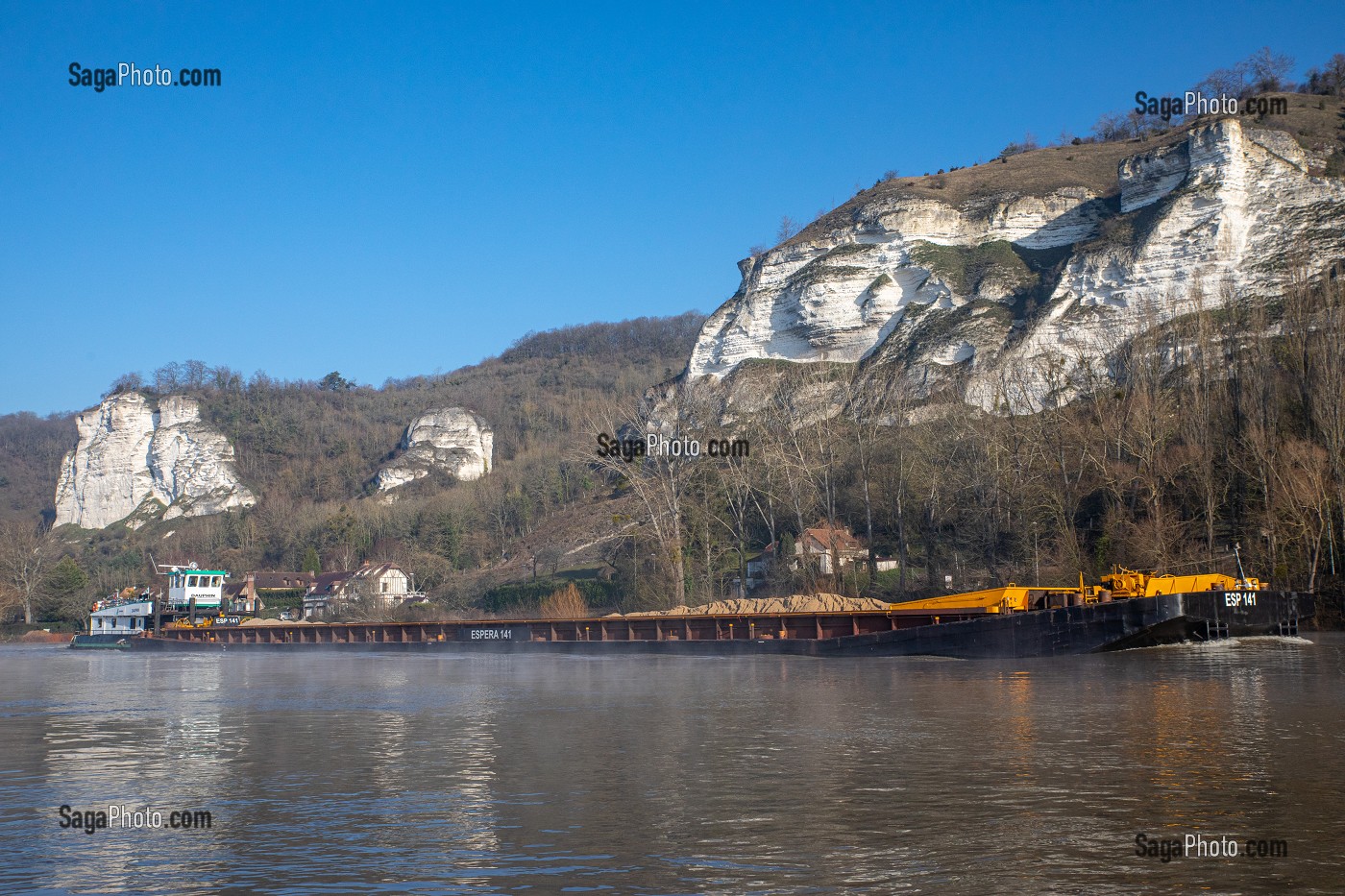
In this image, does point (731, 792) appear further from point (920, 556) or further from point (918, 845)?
point (920, 556)

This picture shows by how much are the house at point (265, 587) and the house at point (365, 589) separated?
92.1 inches

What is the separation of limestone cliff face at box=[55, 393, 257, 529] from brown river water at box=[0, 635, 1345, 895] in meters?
155

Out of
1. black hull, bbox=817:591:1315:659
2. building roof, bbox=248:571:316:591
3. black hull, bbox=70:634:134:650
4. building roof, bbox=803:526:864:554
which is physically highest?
building roof, bbox=803:526:864:554

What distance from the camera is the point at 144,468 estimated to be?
179m

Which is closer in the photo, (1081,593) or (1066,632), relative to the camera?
(1066,632)

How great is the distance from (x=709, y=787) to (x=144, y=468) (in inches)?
7311

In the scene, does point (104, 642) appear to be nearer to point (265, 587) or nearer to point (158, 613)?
point (158, 613)

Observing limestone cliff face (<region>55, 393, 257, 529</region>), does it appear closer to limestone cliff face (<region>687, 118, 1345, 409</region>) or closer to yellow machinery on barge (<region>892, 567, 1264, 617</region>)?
limestone cliff face (<region>687, 118, 1345, 409</region>)

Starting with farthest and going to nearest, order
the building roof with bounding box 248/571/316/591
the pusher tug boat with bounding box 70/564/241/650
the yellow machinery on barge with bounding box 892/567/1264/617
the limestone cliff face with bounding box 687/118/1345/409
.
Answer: the building roof with bounding box 248/571/316/591, the limestone cliff face with bounding box 687/118/1345/409, the pusher tug boat with bounding box 70/564/241/650, the yellow machinery on barge with bounding box 892/567/1264/617

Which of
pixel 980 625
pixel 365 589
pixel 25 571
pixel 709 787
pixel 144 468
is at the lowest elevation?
pixel 709 787

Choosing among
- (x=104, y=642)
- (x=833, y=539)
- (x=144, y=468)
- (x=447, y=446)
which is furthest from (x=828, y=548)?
(x=144, y=468)

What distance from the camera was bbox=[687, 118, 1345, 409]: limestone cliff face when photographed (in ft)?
292

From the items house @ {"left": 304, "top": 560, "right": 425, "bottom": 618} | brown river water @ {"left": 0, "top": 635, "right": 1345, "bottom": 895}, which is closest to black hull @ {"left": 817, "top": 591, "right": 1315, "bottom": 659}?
brown river water @ {"left": 0, "top": 635, "right": 1345, "bottom": 895}

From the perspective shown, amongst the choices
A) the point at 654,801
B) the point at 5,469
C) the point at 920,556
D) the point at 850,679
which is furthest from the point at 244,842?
the point at 5,469
